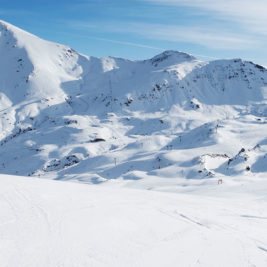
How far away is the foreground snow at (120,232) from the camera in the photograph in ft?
30.1

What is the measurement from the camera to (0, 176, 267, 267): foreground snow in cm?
918

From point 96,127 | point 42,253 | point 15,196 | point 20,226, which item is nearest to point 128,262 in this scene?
point 42,253

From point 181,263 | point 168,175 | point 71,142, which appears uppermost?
point 181,263

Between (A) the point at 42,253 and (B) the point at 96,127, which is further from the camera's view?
(B) the point at 96,127

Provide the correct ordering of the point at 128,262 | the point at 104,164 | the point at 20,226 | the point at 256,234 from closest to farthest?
1. the point at 128,262
2. the point at 20,226
3. the point at 256,234
4. the point at 104,164

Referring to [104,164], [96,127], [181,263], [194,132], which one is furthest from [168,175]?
[96,127]

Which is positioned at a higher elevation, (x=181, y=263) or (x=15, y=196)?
(x=181, y=263)

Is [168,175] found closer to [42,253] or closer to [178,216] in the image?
[178,216]

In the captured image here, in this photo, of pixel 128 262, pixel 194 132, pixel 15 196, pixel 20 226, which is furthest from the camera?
pixel 194 132

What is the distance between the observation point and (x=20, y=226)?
11297mm

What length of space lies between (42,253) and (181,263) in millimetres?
4193

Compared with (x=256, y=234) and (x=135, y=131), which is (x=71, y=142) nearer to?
(x=135, y=131)

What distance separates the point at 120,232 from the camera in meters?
11.4

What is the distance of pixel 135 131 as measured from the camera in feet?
573
